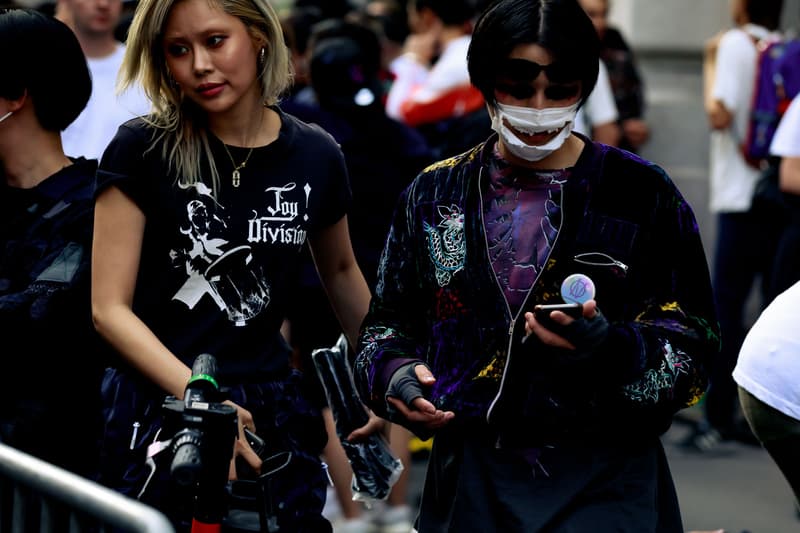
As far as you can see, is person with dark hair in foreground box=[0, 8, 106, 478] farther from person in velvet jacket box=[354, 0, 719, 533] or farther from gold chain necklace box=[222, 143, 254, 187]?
person in velvet jacket box=[354, 0, 719, 533]

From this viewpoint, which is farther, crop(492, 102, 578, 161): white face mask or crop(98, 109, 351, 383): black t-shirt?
crop(98, 109, 351, 383): black t-shirt

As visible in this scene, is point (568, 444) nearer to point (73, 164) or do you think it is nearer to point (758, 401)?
point (758, 401)

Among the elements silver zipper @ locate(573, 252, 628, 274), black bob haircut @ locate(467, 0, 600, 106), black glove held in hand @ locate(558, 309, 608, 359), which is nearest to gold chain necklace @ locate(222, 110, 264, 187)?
black bob haircut @ locate(467, 0, 600, 106)

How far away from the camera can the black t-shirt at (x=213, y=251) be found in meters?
3.22

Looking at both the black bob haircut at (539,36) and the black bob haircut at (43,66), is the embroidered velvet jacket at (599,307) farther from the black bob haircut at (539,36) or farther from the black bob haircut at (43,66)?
the black bob haircut at (43,66)

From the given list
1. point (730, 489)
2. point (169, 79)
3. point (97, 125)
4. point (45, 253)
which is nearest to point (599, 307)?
point (169, 79)

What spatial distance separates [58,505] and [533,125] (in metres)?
1.27

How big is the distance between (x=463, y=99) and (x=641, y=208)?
4.17 metres

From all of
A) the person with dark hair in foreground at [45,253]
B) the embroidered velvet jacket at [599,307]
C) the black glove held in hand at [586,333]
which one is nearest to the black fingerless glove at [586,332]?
the black glove held in hand at [586,333]

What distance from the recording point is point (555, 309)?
8.66 feet

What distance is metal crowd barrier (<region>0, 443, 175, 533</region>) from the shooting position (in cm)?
207

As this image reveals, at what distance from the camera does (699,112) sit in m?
9.32

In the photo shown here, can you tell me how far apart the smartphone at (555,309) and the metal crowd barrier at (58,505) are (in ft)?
2.70

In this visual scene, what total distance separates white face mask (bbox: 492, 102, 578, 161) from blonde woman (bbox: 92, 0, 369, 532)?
2.06ft
